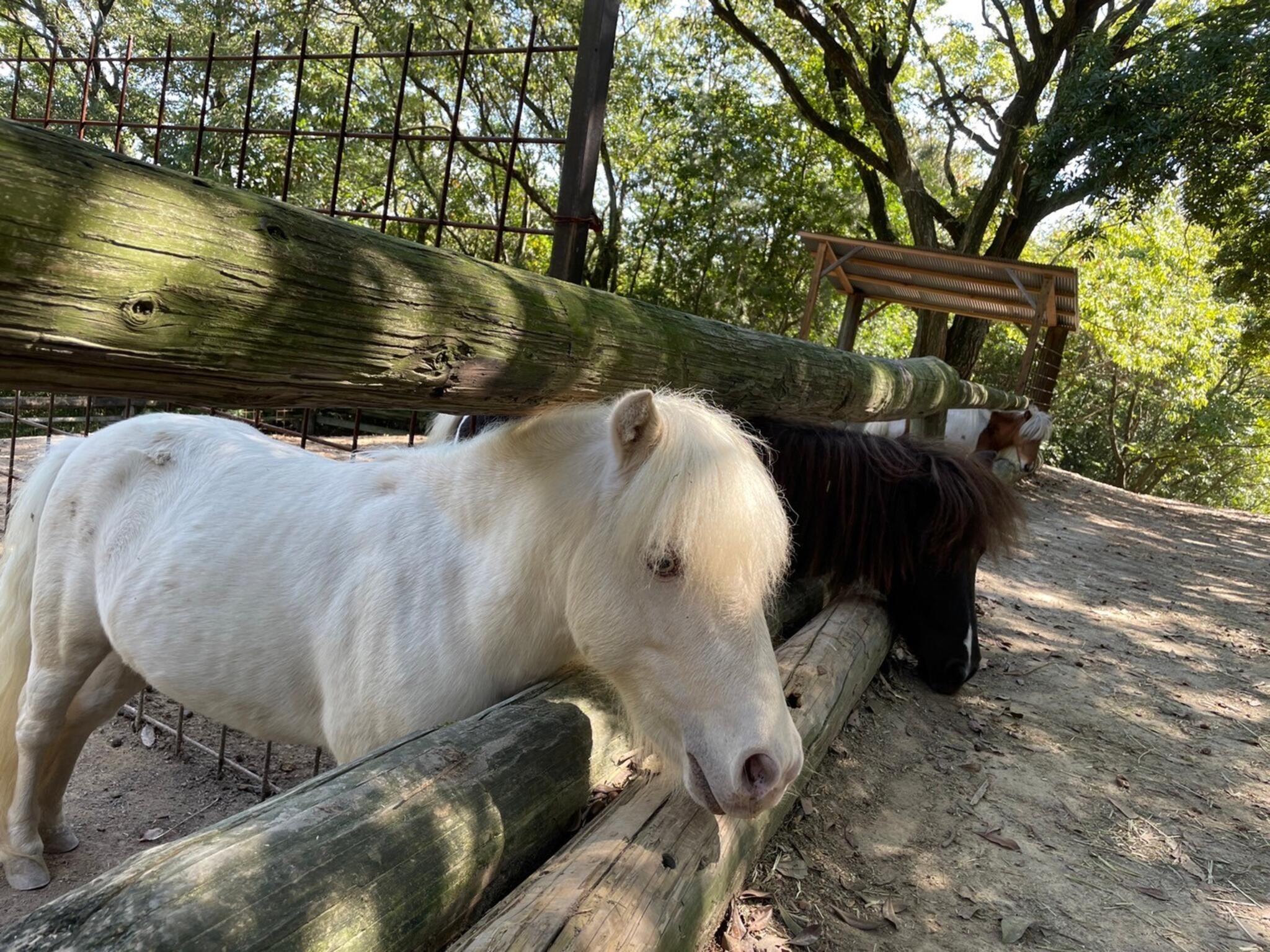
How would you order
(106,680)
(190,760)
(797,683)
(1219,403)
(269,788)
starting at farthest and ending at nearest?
(1219,403), (190,760), (269,788), (106,680), (797,683)

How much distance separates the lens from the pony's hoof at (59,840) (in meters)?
3.06

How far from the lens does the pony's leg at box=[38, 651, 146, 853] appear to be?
294cm

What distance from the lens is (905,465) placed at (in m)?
3.58

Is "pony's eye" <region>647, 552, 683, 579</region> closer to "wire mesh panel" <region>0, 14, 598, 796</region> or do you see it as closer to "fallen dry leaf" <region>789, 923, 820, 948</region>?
"fallen dry leaf" <region>789, 923, 820, 948</region>

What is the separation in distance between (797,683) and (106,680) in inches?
105

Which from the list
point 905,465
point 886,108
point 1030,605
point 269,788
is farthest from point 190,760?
point 886,108

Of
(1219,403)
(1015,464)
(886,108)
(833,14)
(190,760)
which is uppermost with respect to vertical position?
(833,14)

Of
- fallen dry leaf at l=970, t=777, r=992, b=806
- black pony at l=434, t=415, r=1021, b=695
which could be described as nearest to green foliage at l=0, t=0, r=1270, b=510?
black pony at l=434, t=415, r=1021, b=695

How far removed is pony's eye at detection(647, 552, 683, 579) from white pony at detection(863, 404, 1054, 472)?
10074mm

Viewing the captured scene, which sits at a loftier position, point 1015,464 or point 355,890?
point 1015,464

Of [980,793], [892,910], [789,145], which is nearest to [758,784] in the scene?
[892,910]

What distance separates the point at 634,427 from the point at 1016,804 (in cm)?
239

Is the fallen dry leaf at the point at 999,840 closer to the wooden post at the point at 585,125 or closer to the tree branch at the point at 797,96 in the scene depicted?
the wooden post at the point at 585,125

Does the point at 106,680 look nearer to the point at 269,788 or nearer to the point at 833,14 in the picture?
the point at 269,788
